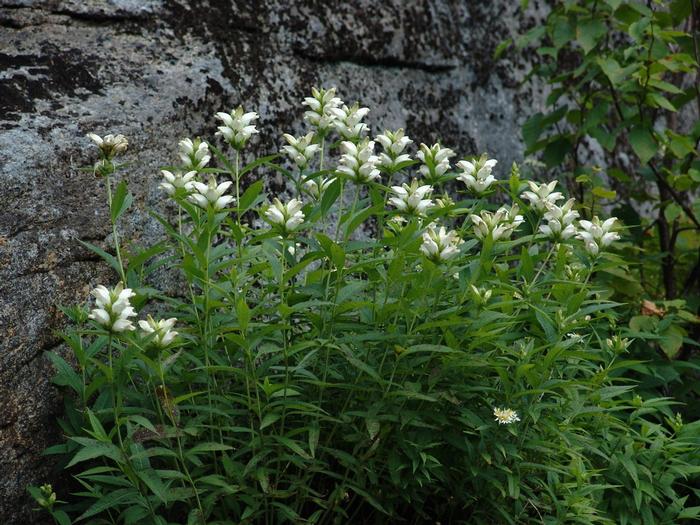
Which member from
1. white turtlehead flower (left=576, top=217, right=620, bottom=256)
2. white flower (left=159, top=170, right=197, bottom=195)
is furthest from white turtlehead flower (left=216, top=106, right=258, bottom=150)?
white turtlehead flower (left=576, top=217, right=620, bottom=256)

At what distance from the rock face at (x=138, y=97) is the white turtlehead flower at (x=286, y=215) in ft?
2.65

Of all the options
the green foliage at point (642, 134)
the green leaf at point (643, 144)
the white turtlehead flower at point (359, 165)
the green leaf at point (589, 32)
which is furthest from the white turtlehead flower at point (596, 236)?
the green leaf at point (589, 32)

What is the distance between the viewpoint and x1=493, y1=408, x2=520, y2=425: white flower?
2393 mm

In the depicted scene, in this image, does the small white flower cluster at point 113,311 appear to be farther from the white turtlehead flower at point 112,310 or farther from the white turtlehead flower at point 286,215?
Result: the white turtlehead flower at point 286,215

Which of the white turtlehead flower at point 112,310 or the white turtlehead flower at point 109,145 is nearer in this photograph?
the white turtlehead flower at point 112,310

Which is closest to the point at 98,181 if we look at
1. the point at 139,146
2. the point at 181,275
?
the point at 139,146

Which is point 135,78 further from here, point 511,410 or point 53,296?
point 511,410

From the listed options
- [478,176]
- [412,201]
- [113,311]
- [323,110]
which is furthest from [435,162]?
[113,311]

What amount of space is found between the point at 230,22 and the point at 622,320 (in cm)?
204

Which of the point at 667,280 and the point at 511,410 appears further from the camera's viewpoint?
the point at 667,280

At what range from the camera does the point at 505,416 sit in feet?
7.87

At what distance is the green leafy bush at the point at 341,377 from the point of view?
2289 millimetres

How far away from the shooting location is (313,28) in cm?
377

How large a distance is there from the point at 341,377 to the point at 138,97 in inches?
51.6
